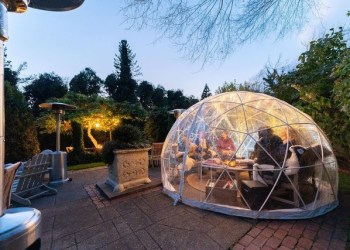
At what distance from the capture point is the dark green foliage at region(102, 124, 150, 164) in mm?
5652

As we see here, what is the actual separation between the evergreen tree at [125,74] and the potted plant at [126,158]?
1653 centimetres

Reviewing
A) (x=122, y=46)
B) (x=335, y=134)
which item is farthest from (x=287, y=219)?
(x=122, y=46)

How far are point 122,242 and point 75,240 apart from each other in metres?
0.90

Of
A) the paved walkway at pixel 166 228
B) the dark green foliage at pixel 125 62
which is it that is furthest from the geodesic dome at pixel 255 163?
the dark green foliage at pixel 125 62

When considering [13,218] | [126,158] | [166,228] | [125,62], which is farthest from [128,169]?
[125,62]

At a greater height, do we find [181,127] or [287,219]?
[181,127]

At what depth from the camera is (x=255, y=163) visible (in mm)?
4602

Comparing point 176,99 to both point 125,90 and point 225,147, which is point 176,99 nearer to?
point 125,90

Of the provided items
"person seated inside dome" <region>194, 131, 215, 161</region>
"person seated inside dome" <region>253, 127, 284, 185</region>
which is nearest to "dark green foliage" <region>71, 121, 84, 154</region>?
"person seated inside dome" <region>194, 131, 215, 161</region>

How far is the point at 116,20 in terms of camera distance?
3.30 meters

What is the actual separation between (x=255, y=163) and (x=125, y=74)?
70.9 feet

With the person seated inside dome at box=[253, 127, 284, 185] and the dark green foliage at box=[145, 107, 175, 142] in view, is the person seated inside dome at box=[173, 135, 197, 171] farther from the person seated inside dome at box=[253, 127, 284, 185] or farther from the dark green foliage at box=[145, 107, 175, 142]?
the dark green foliage at box=[145, 107, 175, 142]

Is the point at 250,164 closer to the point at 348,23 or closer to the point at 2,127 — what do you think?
the point at 2,127

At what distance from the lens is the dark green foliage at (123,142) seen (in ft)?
18.5
